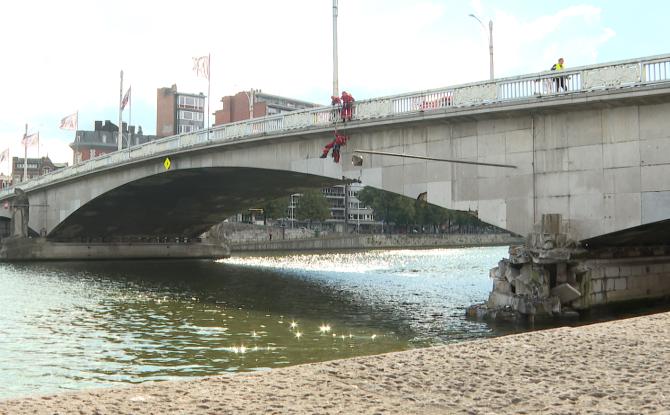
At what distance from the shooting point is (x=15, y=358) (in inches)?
634

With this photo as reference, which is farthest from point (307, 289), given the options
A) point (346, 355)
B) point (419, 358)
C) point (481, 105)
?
point (419, 358)

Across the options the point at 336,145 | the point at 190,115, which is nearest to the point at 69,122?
the point at 336,145

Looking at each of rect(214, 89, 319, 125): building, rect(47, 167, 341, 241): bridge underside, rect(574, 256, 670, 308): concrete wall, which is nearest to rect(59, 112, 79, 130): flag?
rect(47, 167, 341, 241): bridge underside

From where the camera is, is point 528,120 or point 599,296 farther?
point 528,120

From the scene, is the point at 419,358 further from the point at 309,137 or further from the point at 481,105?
the point at 309,137

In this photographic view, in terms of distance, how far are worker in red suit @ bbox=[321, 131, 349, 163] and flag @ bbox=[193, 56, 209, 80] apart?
21.7m

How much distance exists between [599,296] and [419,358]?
15273 millimetres

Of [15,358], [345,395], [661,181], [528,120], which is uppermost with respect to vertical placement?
[528,120]

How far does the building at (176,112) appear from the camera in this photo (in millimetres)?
151125

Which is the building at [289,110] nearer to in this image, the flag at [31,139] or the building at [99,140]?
the building at [99,140]

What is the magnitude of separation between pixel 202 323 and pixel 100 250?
46.3m

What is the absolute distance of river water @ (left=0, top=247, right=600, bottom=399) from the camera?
602 inches

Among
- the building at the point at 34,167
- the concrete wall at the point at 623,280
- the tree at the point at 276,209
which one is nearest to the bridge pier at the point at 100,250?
the tree at the point at 276,209

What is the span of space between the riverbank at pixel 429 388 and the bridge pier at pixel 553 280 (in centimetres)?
1130
